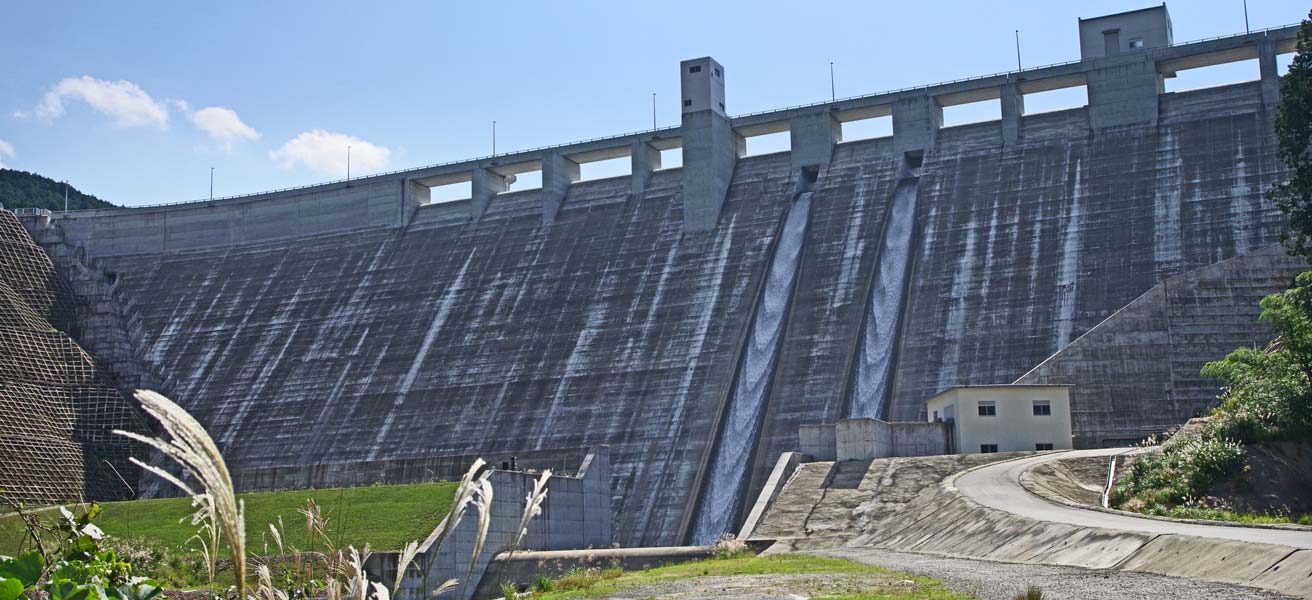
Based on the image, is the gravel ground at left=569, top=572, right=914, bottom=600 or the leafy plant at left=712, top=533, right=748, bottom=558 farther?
the leafy plant at left=712, top=533, right=748, bottom=558

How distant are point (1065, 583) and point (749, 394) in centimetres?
2367

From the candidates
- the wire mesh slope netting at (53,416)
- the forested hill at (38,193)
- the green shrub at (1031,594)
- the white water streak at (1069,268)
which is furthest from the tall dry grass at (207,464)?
the forested hill at (38,193)

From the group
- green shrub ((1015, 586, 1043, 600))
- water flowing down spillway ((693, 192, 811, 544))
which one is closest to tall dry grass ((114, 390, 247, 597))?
green shrub ((1015, 586, 1043, 600))

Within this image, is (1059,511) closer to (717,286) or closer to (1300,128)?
(1300,128)

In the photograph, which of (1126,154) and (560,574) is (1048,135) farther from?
(560,574)

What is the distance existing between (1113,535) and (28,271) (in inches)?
1705

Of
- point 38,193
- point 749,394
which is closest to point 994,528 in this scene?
point 749,394

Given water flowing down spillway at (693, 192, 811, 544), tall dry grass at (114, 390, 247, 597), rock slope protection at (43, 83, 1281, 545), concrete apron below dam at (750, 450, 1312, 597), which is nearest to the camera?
tall dry grass at (114, 390, 247, 597)

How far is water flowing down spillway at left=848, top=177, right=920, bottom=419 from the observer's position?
3222 cm

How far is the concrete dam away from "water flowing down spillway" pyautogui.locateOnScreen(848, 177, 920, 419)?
0.08m

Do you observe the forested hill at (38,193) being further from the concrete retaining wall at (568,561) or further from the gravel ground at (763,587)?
the gravel ground at (763,587)

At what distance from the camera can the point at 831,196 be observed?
39562 millimetres

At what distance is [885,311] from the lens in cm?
3469

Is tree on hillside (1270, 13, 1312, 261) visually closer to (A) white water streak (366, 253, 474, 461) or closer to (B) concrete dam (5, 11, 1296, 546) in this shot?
(B) concrete dam (5, 11, 1296, 546)
